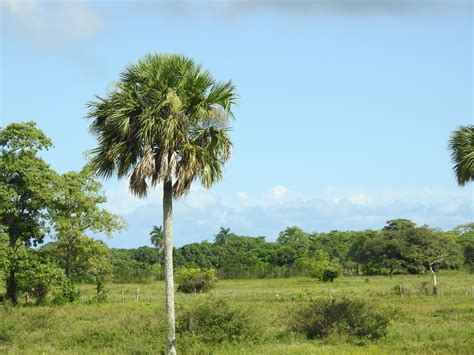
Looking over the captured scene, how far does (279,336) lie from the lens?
77.9 ft

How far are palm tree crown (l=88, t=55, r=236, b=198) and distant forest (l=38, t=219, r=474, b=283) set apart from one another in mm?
28675

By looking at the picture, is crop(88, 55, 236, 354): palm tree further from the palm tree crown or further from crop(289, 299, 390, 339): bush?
crop(289, 299, 390, 339): bush

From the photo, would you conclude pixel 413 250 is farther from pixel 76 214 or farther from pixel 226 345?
pixel 226 345

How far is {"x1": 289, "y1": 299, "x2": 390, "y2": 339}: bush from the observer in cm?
2284

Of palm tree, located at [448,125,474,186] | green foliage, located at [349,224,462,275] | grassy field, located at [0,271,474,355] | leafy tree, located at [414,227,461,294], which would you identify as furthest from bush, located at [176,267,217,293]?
palm tree, located at [448,125,474,186]

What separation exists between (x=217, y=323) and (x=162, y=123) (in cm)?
726

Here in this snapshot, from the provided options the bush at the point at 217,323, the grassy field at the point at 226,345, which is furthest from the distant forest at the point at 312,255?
the bush at the point at 217,323

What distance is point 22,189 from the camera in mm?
44125

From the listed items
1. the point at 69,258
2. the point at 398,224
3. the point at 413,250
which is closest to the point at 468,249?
the point at 398,224

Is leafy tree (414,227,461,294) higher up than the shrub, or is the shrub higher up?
leafy tree (414,227,461,294)

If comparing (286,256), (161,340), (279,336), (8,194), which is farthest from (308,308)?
(286,256)

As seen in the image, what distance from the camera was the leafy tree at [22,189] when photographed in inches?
1704

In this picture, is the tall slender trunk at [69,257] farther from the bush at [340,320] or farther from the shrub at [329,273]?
the shrub at [329,273]

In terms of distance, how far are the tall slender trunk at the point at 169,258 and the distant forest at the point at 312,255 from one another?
2869 cm
